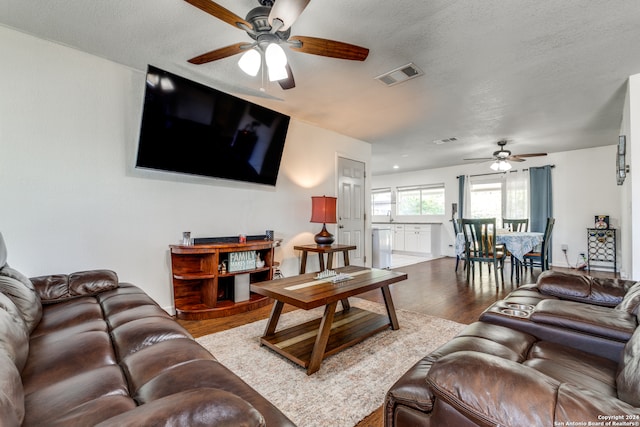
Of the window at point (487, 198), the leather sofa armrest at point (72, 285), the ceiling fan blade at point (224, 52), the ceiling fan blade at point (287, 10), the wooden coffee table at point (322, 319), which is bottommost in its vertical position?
the wooden coffee table at point (322, 319)

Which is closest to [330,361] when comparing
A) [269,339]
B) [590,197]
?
[269,339]

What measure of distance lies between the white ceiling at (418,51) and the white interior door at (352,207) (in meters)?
1.05

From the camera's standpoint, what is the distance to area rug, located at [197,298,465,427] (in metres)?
1.50

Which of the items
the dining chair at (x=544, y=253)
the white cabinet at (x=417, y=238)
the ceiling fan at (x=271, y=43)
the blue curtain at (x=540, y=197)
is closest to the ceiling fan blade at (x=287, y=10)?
the ceiling fan at (x=271, y=43)

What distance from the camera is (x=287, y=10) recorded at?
1472 millimetres

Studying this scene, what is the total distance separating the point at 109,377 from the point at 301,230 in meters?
3.33

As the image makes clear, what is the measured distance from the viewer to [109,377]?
101 cm

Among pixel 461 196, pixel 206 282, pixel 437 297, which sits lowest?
pixel 437 297

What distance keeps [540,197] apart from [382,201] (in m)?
4.16

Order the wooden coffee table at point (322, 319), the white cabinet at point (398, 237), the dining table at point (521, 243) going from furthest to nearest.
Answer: the white cabinet at point (398, 237)
the dining table at point (521, 243)
the wooden coffee table at point (322, 319)

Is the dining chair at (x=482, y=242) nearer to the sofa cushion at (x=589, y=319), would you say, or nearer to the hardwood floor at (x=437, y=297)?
the hardwood floor at (x=437, y=297)

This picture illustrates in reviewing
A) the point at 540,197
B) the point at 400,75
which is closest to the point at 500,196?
the point at 540,197

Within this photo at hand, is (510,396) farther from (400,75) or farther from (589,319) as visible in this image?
(400,75)

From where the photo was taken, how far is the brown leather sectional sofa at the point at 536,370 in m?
0.65
